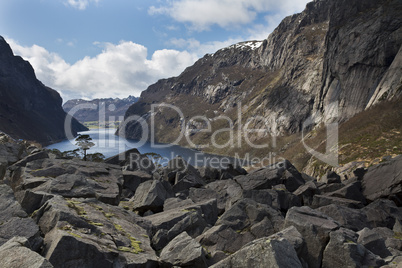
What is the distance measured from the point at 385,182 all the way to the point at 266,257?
26.7 metres

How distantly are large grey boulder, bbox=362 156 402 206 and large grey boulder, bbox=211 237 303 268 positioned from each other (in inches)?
952

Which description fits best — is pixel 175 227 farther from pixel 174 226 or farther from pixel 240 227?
pixel 240 227

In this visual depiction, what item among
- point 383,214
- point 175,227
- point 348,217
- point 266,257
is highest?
point 175,227

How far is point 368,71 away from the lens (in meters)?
113

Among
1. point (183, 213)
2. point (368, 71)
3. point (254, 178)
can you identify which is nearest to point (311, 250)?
point (183, 213)

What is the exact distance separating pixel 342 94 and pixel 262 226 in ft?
443

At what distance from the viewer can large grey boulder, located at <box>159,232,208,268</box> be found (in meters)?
10.2

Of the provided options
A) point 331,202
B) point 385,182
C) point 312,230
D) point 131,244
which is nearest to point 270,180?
point 331,202

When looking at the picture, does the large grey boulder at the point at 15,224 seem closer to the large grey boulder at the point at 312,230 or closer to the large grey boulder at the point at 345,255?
the large grey boulder at the point at 312,230

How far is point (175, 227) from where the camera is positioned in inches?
555

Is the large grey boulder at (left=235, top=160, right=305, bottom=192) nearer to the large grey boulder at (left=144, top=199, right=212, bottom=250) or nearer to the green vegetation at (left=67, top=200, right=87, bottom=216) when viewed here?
the large grey boulder at (left=144, top=199, right=212, bottom=250)

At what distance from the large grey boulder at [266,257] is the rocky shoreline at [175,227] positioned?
0.03m

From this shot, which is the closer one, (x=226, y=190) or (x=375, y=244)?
(x=375, y=244)

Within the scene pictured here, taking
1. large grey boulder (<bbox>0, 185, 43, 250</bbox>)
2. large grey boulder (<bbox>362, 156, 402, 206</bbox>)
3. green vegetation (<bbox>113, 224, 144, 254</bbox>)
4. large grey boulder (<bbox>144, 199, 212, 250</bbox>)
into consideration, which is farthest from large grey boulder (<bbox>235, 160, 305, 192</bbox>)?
large grey boulder (<bbox>0, 185, 43, 250</bbox>)
